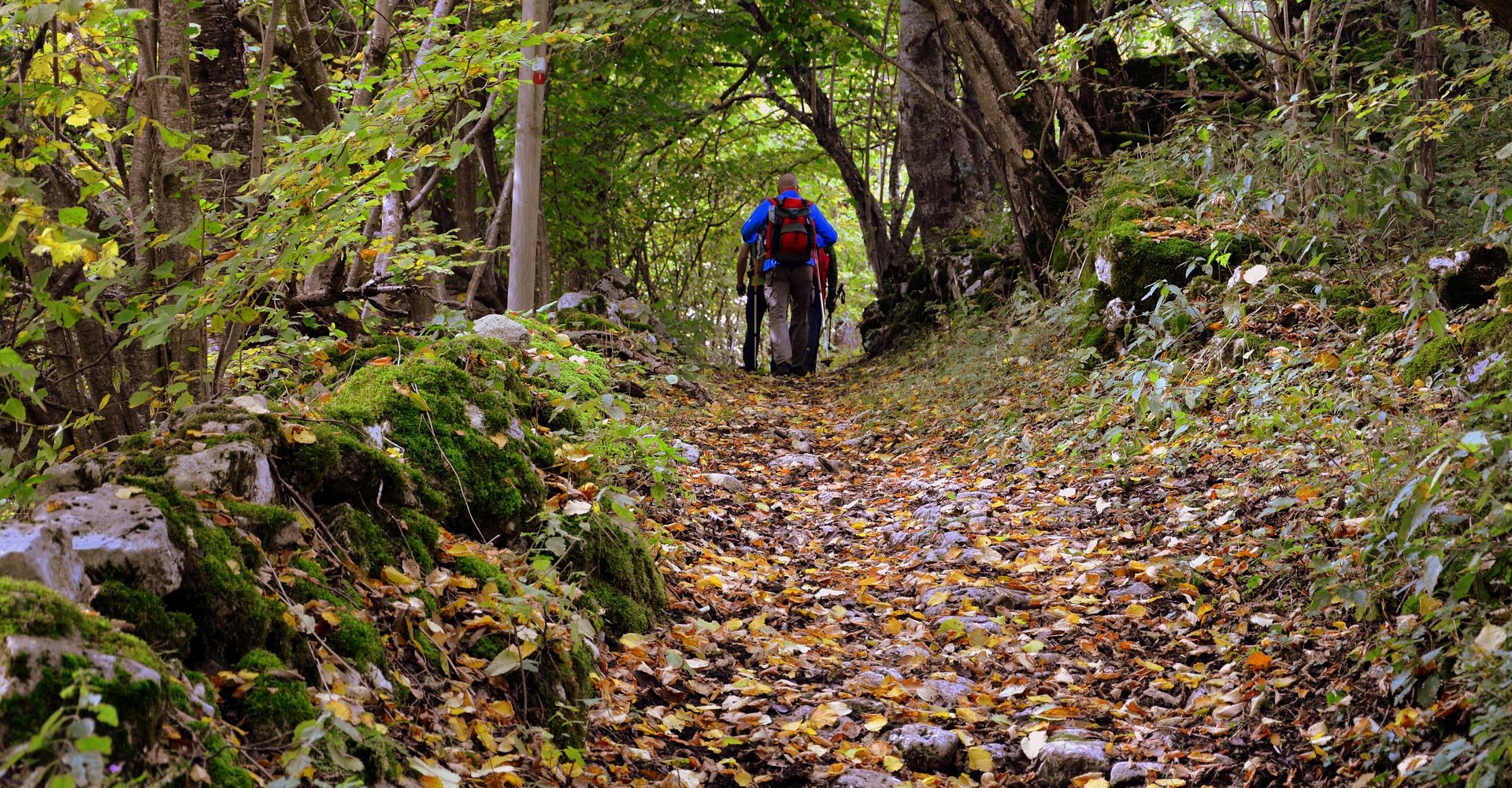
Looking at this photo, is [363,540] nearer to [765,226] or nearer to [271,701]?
[271,701]

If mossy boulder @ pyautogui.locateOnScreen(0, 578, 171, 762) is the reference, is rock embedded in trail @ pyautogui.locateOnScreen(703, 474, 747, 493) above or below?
below

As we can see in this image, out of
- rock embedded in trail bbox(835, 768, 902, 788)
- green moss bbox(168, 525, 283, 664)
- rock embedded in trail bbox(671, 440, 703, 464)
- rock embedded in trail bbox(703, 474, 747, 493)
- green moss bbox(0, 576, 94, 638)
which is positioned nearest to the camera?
green moss bbox(0, 576, 94, 638)

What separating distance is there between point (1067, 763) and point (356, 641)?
2185mm

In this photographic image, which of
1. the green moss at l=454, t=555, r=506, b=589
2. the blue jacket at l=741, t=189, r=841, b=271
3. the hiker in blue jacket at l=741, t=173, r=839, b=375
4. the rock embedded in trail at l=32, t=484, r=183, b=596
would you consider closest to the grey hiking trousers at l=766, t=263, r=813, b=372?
the hiker in blue jacket at l=741, t=173, r=839, b=375

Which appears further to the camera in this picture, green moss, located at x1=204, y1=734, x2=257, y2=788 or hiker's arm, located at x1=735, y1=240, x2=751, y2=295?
hiker's arm, located at x1=735, y1=240, x2=751, y2=295

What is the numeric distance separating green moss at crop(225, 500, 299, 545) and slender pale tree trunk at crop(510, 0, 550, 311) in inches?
178

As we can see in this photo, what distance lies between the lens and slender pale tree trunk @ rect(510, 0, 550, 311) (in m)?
7.29

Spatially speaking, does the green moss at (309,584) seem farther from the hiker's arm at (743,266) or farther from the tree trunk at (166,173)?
the hiker's arm at (743,266)

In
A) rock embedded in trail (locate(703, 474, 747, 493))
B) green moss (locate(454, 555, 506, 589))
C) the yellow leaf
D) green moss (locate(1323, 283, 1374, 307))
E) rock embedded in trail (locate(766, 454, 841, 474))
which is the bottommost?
rock embedded in trail (locate(766, 454, 841, 474))

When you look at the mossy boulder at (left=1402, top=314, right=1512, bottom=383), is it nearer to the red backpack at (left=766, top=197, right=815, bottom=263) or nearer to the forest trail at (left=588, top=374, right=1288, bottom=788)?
the forest trail at (left=588, top=374, right=1288, bottom=788)

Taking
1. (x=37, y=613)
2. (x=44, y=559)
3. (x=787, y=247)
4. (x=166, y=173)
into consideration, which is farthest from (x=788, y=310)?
(x=37, y=613)

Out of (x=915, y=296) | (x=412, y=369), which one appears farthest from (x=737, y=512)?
(x=915, y=296)

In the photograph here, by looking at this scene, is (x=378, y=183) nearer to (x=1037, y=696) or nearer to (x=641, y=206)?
(x=1037, y=696)

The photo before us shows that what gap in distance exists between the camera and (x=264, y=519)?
2.97 m
